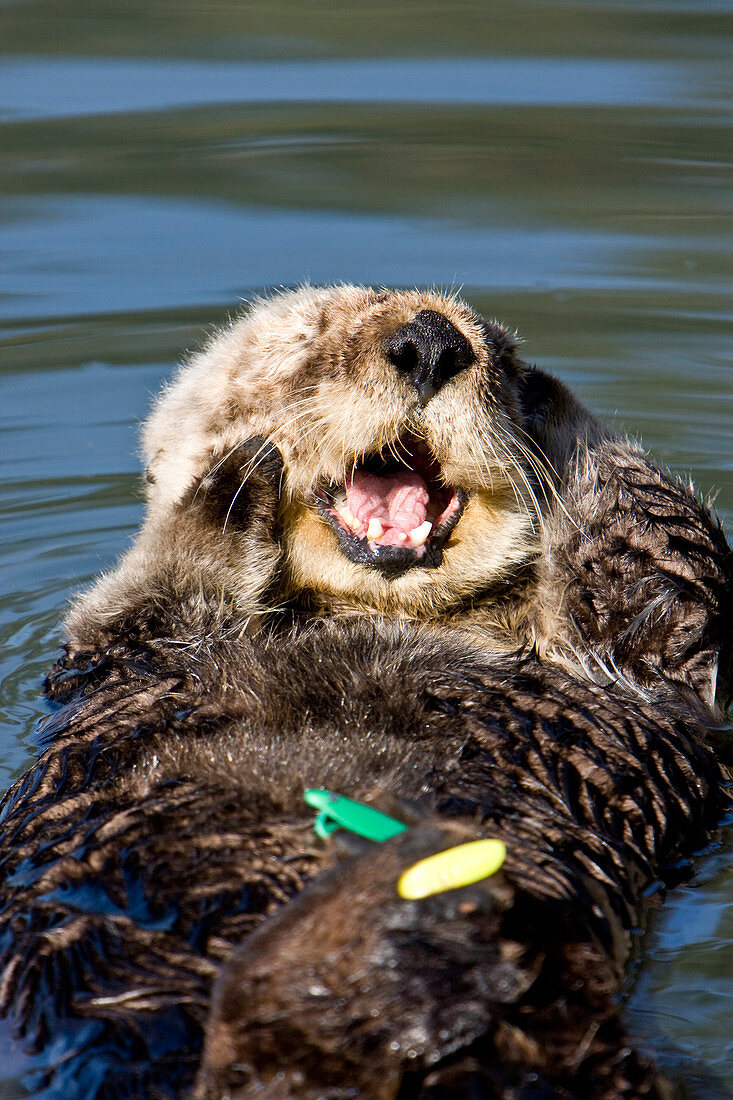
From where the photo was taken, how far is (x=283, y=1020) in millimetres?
1772

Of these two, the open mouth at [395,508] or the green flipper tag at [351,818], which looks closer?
the green flipper tag at [351,818]

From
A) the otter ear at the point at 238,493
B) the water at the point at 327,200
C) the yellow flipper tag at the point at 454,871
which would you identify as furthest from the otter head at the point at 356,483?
the yellow flipper tag at the point at 454,871

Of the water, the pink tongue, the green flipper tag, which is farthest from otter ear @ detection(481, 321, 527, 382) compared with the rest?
the water

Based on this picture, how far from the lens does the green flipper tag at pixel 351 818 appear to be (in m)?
2.04

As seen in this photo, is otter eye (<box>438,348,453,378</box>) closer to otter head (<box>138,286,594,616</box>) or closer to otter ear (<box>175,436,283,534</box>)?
otter head (<box>138,286,594,616</box>)

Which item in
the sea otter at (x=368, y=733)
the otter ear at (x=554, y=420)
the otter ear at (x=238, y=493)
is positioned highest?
the otter ear at (x=554, y=420)

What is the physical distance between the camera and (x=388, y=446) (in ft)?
9.59

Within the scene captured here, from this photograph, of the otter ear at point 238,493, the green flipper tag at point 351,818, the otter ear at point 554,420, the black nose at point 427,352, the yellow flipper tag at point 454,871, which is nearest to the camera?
the yellow flipper tag at point 454,871

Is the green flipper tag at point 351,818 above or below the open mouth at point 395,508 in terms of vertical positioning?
below

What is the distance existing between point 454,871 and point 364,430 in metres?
1.24

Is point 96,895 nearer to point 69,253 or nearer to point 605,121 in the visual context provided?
point 69,253

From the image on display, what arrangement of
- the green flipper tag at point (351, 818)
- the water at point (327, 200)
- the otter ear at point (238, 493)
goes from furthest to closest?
the water at point (327, 200) → the otter ear at point (238, 493) → the green flipper tag at point (351, 818)

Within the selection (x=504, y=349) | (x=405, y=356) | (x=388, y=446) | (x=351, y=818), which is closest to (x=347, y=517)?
(x=388, y=446)

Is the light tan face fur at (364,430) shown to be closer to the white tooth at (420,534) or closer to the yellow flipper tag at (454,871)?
the white tooth at (420,534)
